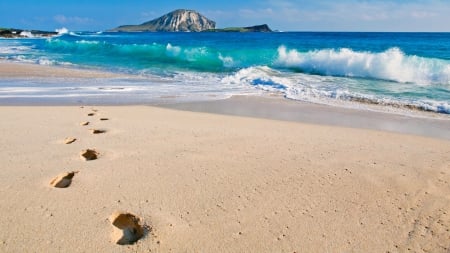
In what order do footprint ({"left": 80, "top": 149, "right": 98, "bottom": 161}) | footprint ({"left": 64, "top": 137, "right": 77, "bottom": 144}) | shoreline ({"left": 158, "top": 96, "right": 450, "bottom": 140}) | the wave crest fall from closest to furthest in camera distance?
footprint ({"left": 80, "top": 149, "right": 98, "bottom": 161}) < footprint ({"left": 64, "top": 137, "right": 77, "bottom": 144}) < shoreline ({"left": 158, "top": 96, "right": 450, "bottom": 140}) < the wave crest

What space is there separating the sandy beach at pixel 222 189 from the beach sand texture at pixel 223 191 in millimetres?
11

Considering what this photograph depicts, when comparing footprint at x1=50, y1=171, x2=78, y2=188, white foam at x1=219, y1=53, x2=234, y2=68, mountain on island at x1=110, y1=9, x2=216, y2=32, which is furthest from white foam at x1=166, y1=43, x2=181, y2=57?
mountain on island at x1=110, y1=9, x2=216, y2=32

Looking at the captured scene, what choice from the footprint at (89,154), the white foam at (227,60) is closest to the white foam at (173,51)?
→ the white foam at (227,60)

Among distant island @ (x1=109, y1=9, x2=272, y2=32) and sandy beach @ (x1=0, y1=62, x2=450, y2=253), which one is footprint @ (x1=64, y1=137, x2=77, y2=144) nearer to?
sandy beach @ (x1=0, y1=62, x2=450, y2=253)

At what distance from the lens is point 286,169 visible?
3.97 meters

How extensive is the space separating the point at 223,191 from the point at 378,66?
1564 centimetres

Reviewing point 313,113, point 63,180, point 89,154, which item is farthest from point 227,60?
point 63,180

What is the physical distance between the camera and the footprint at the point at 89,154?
4.19 metres

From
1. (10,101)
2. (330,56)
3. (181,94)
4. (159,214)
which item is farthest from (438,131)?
(330,56)

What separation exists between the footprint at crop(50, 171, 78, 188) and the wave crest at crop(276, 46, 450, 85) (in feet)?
44.1

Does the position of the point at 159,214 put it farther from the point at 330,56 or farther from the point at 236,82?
the point at 330,56

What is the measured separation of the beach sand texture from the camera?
2.68 m

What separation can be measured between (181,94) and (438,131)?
6069mm

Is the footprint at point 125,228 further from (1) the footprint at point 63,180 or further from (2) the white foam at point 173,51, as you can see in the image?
(2) the white foam at point 173,51
